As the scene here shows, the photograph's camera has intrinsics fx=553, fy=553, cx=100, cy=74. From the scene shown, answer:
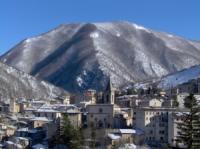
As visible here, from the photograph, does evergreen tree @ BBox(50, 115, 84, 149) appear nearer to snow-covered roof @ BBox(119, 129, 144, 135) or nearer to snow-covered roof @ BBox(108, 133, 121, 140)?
snow-covered roof @ BBox(108, 133, 121, 140)

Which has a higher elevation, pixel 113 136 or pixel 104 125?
pixel 104 125

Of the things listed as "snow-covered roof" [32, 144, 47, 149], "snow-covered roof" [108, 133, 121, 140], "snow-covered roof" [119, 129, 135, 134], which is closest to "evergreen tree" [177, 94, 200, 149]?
"snow-covered roof" [108, 133, 121, 140]

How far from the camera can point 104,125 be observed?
86688mm

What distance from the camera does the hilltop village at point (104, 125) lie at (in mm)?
76625

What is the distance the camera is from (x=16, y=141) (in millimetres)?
90062

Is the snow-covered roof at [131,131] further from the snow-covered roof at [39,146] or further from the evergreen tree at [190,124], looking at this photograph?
the evergreen tree at [190,124]

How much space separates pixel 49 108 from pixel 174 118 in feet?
133

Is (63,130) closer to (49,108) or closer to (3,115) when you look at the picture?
(49,108)

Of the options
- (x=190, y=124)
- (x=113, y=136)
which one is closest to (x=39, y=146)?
(x=113, y=136)

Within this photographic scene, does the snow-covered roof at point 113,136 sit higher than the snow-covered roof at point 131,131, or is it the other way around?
the snow-covered roof at point 131,131

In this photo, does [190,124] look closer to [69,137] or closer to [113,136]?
[69,137]

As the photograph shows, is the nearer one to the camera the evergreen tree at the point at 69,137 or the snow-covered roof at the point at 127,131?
the evergreen tree at the point at 69,137

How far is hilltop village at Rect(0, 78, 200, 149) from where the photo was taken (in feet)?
251

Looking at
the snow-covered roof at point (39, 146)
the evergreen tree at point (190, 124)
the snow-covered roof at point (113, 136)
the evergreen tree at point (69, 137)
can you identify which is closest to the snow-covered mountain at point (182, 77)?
the snow-covered roof at point (39, 146)
